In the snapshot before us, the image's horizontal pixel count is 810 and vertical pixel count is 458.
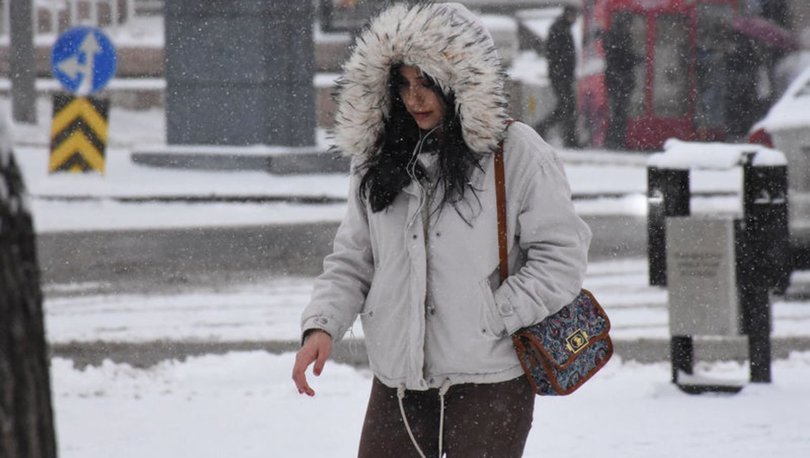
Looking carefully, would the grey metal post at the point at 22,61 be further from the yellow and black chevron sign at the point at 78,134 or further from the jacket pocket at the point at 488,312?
the jacket pocket at the point at 488,312

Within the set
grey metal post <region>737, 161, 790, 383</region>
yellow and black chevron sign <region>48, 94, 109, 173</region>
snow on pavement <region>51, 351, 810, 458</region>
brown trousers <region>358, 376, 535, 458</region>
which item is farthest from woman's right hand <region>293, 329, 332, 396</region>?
yellow and black chevron sign <region>48, 94, 109, 173</region>

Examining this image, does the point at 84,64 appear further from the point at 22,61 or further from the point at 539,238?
the point at 539,238

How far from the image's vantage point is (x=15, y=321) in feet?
8.85

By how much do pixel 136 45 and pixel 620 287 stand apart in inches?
837

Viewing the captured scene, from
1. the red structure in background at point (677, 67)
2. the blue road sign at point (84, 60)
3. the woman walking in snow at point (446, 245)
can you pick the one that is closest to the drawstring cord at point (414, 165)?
the woman walking in snow at point (446, 245)

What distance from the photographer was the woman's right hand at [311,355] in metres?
3.63

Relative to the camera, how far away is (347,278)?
12.3ft

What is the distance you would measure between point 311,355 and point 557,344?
1.84ft

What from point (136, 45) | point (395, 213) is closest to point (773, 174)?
point (395, 213)

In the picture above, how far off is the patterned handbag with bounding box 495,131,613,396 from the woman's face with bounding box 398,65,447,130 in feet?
0.56

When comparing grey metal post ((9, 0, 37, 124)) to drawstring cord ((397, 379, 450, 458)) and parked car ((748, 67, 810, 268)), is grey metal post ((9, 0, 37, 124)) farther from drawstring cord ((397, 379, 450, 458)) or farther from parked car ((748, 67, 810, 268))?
drawstring cord ((397, 379, 450, 458))

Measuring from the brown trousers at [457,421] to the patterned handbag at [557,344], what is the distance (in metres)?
0.08

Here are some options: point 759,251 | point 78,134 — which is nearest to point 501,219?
point 759,251

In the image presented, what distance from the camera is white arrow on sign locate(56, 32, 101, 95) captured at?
55.5ft
